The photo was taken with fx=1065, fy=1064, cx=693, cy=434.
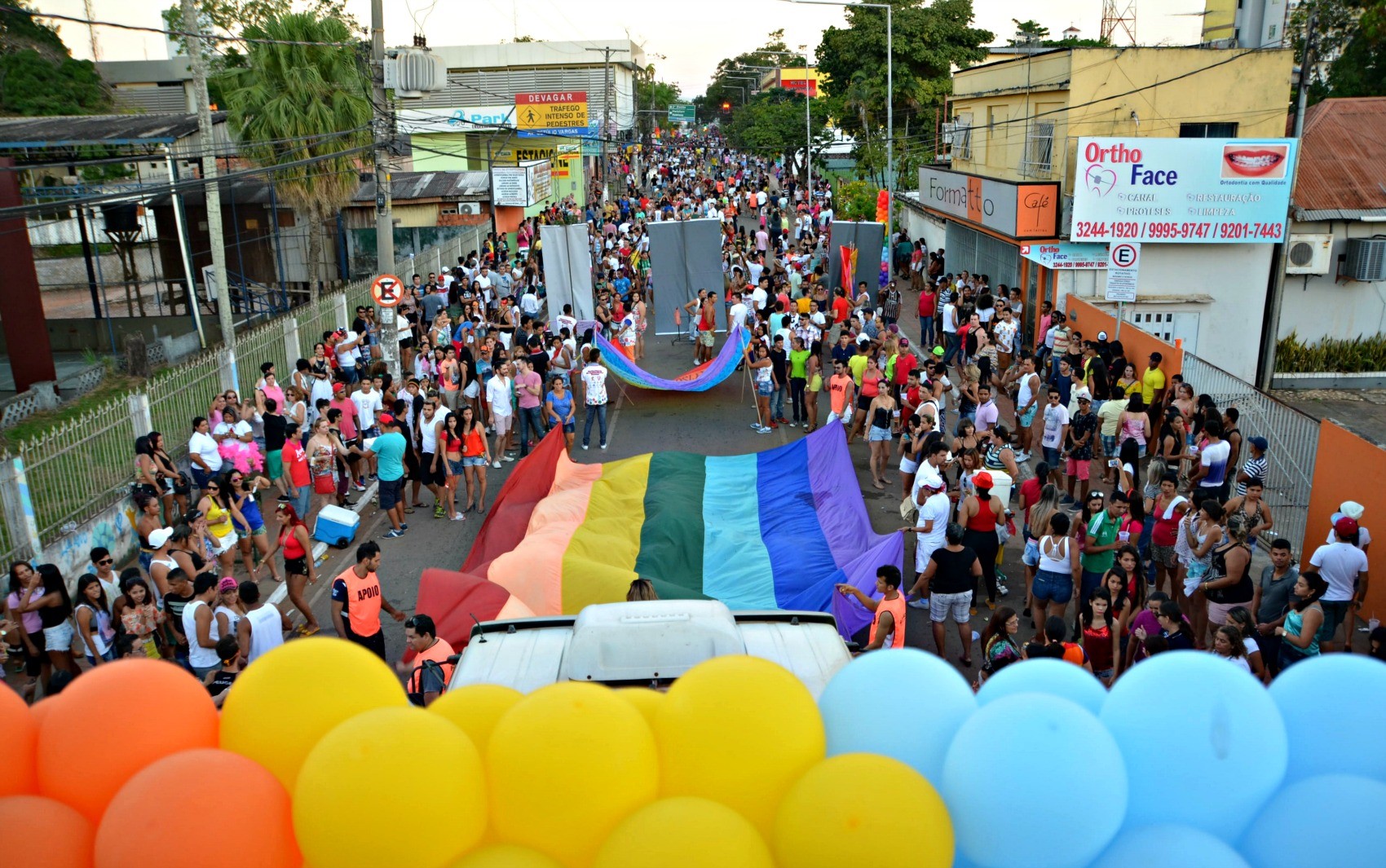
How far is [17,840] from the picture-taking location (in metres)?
3.25

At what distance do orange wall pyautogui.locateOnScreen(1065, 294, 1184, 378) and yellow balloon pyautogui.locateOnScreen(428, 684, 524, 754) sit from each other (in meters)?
12.3

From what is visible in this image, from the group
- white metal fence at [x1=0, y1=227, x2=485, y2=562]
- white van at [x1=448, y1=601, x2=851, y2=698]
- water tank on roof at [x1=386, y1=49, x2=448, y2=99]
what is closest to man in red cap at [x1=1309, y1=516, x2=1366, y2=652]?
white van at [x1=448, y1=601, x2=851, y2=698]

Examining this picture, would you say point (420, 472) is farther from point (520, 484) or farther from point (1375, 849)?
point (1375, 849)

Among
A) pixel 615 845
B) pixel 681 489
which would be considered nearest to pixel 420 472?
pixel 681 489

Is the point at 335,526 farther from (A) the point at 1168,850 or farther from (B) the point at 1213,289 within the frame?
(B) the point at 1213,289

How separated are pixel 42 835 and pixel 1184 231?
19606 mm

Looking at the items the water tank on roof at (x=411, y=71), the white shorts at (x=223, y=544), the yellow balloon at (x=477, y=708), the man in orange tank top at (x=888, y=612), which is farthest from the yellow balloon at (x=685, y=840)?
the water tank on roof at (x=411, y=71)

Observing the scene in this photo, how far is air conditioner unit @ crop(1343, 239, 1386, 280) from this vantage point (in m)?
19.4

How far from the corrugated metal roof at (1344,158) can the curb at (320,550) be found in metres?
17.1

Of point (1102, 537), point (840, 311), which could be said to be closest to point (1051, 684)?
point (1102, 537)

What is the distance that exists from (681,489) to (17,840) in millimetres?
8341

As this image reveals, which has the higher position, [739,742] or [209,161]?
[209,161]

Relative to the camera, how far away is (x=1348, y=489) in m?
9.91

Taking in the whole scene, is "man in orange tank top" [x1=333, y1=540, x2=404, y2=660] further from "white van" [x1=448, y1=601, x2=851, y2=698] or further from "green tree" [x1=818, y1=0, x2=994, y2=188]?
"green tree" [x1=818, y1=0, x2=994, y2=188]
